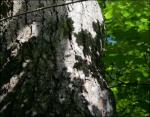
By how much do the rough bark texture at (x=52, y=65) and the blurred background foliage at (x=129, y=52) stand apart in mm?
2406

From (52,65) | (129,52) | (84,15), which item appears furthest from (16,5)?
(129,52)

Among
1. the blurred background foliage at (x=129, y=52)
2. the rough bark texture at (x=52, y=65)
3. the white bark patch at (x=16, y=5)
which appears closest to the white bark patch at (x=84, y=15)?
the rough bark texture at (x=52, y=65)

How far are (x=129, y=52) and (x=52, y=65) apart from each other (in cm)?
346

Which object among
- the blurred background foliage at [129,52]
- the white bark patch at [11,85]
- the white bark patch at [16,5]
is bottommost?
the blurred background foliage at [129,52]

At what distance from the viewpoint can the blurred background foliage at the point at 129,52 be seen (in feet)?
15.6

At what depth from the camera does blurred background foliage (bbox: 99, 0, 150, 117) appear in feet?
15.6

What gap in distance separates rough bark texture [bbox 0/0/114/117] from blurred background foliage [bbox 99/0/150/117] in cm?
241

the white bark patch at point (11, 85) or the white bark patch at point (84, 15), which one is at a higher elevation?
the white bark patch at point (84, 15)

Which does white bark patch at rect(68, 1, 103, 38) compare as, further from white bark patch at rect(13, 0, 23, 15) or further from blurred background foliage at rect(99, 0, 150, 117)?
blurred background foliage at rect(99, 0, 150, 117)

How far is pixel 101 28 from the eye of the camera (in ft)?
7.32

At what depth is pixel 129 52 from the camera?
5000 mm

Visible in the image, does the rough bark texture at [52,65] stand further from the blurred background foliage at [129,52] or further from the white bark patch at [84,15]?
the blurred background foliage at [129,52]

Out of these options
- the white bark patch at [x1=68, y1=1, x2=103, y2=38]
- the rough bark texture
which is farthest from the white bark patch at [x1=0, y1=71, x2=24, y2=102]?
the white bark patch at [x1=68, y1=1, x2=103, y2=38]

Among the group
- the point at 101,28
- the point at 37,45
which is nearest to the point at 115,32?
the point at 101,28
